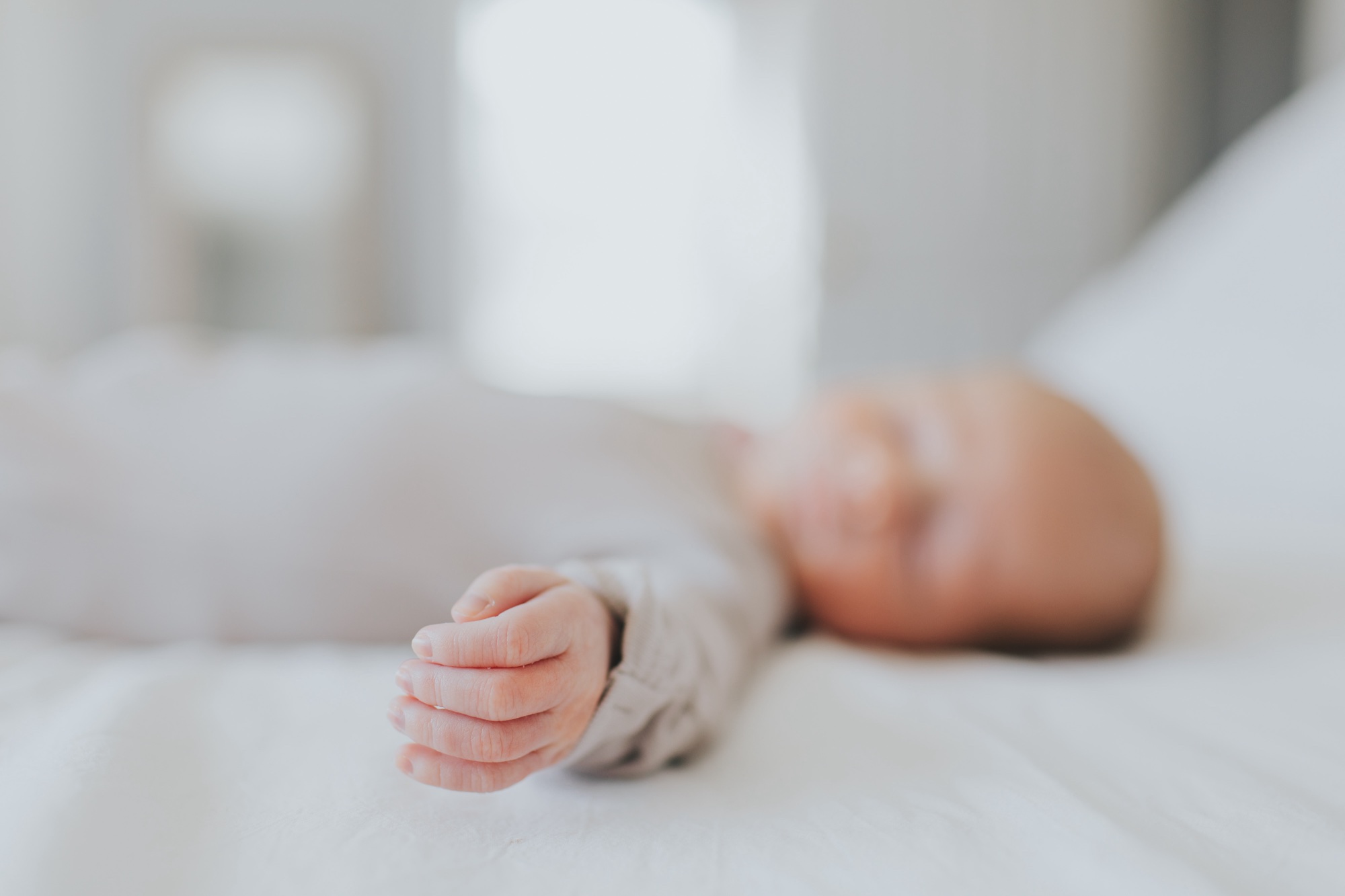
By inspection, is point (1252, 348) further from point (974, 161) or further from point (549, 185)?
point (549, 185)

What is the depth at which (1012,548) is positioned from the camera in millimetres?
724

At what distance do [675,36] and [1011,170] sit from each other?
1.17m

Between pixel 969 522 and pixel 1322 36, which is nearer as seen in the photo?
pixel 969 522

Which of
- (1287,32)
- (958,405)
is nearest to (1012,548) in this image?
(958,405)

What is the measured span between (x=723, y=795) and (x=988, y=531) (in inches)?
15.9

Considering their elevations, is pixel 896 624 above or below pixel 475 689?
below

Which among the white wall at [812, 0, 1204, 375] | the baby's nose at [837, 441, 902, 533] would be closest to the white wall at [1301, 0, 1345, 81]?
the white wall at [812, 0, 1204, 375]

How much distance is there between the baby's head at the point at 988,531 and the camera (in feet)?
2.36

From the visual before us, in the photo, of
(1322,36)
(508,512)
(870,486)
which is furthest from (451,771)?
(1322,36)

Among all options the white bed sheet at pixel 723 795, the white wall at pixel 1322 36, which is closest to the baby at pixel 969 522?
the white bed sheet at pixel 723 795

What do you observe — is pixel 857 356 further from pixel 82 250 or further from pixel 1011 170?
pixel 82 250

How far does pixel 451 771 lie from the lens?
351 mm

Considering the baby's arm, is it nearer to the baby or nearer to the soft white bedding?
the soft white bedding

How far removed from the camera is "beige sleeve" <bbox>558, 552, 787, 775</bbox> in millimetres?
412
